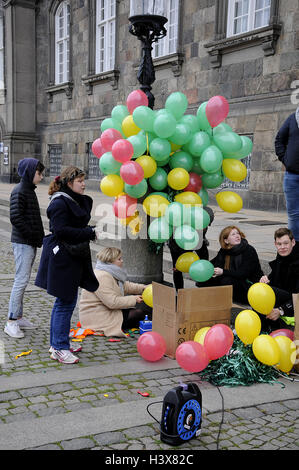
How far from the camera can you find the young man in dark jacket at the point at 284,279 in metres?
4.40

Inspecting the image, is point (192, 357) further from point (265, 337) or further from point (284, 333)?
point (284, 333)

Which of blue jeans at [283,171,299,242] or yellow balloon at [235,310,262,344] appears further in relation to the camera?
blue jeans at [283,171,299,242]

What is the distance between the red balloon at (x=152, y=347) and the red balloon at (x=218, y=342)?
0.43 metres

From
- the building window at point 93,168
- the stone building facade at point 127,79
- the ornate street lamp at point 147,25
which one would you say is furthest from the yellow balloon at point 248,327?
the building window at point 93,168

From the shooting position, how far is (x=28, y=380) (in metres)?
3.69

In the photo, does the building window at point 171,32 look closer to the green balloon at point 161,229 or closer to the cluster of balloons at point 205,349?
the green balloon at point 161,229

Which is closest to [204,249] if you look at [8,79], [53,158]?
[53,158]

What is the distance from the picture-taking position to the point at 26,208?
461 centimetres

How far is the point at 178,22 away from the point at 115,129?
975cm

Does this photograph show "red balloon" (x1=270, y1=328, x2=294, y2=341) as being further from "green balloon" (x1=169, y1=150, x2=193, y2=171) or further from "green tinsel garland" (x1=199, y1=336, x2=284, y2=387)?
"green balloon" (x1=169, y1=150, x2=193, y2=171)

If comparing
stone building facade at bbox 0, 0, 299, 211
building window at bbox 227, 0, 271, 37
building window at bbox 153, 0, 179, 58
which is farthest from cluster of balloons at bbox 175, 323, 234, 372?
building window at bbox 153, 0, 179, 58

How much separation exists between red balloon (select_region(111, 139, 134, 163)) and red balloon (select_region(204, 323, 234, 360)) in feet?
5.78

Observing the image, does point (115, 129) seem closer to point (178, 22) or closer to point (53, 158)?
point (178, 22)

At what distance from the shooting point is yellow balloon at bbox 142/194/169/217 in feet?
15.3
